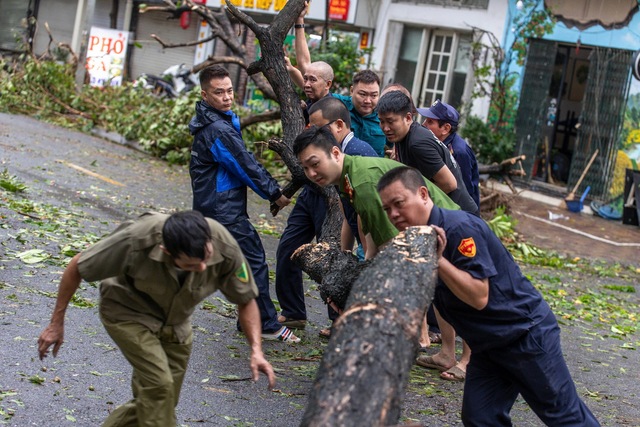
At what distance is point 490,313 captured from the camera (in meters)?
4.38

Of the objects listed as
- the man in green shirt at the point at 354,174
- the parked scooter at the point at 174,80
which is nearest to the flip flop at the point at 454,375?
the man in green shirt at the point at 354,174

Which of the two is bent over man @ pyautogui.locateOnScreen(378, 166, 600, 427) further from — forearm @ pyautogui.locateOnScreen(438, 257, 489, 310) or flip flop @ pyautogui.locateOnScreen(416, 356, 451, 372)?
flip flop @ pyautogui.locateOnScreen(416, 356, 451, 372)

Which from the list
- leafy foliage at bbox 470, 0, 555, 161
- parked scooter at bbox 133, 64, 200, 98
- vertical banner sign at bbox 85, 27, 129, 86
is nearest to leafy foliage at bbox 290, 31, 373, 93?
leafy foliage at bbox 470, 0, 555, 161

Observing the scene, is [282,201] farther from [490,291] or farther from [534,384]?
[534,384]

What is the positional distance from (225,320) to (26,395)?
232 centimetres

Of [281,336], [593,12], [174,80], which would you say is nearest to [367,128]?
[281,336]

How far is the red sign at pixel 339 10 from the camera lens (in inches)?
810

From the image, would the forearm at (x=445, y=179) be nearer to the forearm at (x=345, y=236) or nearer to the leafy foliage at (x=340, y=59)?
the forearm at (x=345, y=236)

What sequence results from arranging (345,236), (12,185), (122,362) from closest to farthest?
(122,362), (345,236), (12,185)

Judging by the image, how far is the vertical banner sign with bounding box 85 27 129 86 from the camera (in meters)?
21.4

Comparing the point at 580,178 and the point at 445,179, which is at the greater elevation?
the point at 445,179

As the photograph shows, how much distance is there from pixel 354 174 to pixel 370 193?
0.57ft

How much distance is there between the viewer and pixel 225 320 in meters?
7.04

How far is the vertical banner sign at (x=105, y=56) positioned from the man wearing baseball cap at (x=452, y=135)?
1508 cm
